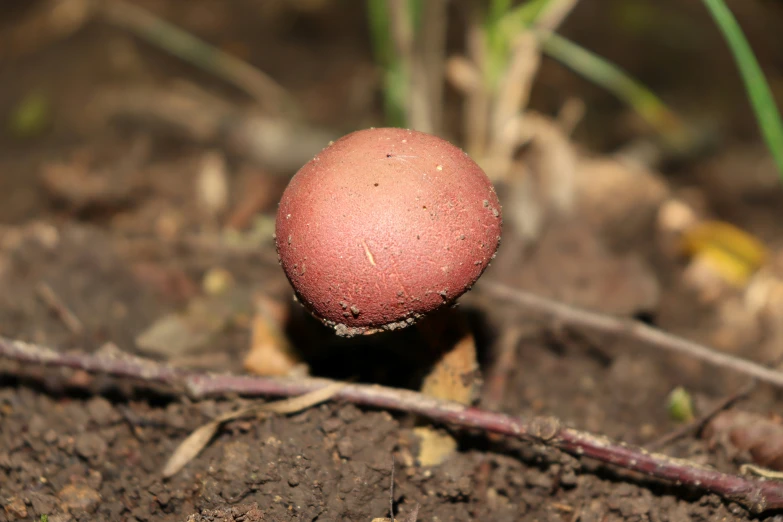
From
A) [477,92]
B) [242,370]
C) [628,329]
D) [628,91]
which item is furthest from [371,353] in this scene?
[628,91]

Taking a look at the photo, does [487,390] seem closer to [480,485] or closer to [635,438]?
[480,485]

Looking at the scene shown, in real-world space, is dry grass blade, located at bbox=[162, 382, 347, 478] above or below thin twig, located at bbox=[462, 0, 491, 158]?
below

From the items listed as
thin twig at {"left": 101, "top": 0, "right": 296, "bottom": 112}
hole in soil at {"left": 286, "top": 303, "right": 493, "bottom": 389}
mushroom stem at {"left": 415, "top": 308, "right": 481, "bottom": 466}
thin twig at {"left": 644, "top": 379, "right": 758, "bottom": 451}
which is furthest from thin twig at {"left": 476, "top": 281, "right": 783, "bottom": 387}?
thin twig at {"left": 101, "top": 0, "right": 296, "bottom": 112}

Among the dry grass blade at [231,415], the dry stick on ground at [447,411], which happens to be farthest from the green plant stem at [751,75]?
the dry grass blade at [231,415]

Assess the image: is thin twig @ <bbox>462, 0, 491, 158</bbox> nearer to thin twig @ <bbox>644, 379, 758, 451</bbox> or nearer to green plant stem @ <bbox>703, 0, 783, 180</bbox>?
green plant stem @ <bbox>703, 0, 783, 180</bbox>

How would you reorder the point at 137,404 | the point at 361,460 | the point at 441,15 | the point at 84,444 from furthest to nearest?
the point at 441,15
the point at 137,404
the point at 84,444
the point at 361,460

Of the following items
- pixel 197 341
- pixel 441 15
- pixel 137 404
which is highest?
pixel 441 15

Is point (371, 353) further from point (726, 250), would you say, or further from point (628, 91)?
point (628, 91)

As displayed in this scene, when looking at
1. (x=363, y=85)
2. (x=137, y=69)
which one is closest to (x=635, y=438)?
(x=363, y=85)
